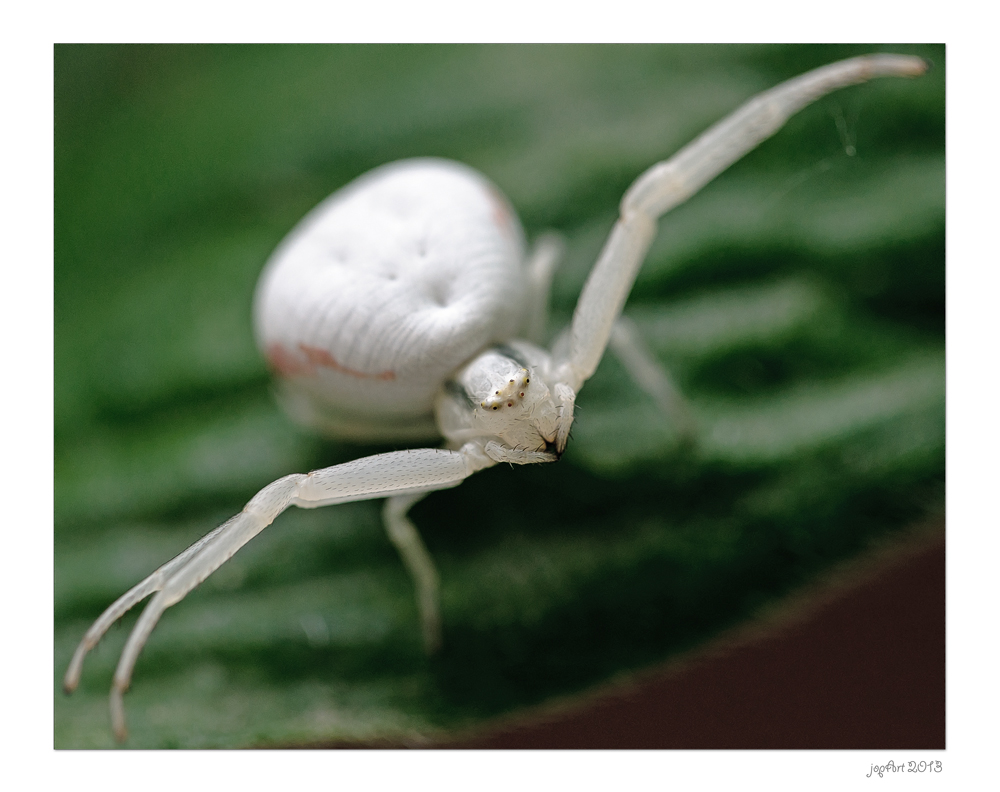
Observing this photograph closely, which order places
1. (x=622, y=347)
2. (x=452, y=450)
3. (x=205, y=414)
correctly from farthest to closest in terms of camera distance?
(x=205, y=414)
(x=622, y=347)
(x=452, y=450)

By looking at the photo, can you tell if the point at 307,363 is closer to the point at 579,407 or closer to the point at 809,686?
the point at 579,407

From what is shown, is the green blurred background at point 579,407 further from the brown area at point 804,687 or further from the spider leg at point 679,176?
the spider leg at point 679,176

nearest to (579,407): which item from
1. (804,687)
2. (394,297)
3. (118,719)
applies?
(394,297)

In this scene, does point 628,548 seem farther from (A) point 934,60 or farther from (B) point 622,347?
(A) point 934,60

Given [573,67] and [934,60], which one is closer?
[934,60]

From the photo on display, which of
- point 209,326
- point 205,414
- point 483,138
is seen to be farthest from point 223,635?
point 483,138

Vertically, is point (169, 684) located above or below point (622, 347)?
below
